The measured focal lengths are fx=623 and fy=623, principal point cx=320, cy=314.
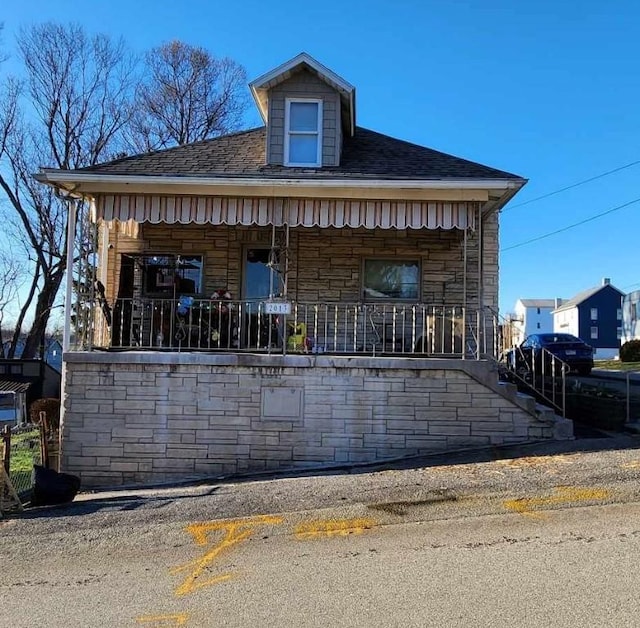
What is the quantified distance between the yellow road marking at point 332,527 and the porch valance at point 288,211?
4856 millimetres

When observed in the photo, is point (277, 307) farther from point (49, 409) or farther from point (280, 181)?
point (49, 409)

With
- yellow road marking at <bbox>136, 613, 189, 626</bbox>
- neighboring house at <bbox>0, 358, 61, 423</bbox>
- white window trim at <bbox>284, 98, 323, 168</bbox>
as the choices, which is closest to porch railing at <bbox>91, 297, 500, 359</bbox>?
white window trim at <bbox>284, 98, 323, 168</bbox>

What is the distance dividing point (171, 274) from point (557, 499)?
7638 millimetres

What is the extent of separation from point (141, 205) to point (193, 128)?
59.5 feet

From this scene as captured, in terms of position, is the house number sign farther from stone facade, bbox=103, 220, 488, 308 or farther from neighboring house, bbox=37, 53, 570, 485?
stone facade, bbox=103, 220, 488, 308

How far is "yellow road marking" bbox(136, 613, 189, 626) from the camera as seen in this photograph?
3.70 meters

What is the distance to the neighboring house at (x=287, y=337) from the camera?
863 centimetres

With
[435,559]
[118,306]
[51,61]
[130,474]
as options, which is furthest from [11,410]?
[435,559]

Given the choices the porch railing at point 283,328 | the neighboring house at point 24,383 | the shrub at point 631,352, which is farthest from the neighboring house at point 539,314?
the porch railing at point 283,328

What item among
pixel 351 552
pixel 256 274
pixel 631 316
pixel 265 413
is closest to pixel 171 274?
pixel 256 274

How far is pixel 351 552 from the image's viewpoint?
4.80 meters

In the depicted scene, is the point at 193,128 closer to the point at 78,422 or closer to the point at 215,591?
the point at 78,422

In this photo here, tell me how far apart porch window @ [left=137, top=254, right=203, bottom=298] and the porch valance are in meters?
1.84

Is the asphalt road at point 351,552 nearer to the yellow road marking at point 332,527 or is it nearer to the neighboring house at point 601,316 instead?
the yellow road marking at point 332,527
